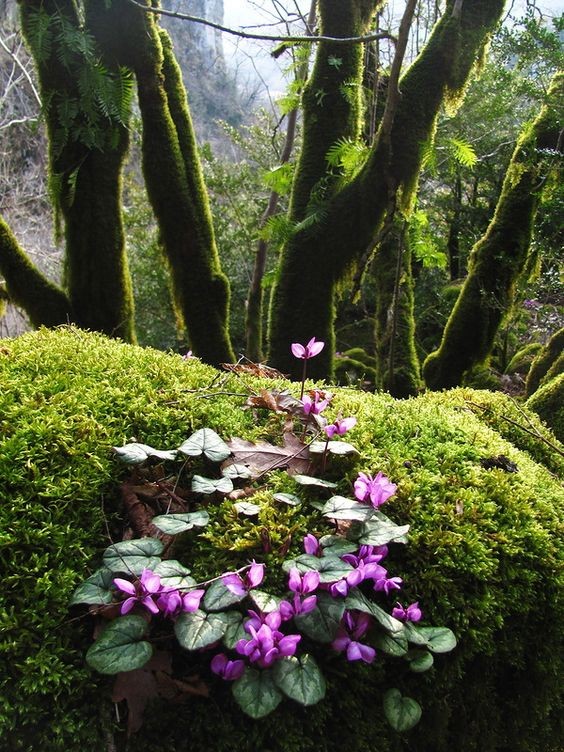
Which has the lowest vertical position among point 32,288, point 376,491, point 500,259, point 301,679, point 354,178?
point 32,288

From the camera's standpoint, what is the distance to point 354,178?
155 inches

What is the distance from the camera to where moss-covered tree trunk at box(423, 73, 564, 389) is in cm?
428

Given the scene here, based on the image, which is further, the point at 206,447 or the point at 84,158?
the point at 84,158

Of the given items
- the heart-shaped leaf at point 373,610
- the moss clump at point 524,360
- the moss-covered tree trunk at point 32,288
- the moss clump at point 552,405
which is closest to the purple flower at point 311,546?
the heart-shaped leaf at point 373,610

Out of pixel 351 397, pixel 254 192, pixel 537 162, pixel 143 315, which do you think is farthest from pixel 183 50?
pixel 351 397

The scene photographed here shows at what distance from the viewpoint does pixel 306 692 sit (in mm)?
958

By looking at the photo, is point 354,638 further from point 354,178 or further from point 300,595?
point 354,178

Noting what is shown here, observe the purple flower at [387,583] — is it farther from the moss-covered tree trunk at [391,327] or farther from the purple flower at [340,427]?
the moss-covered tree trunk at [391,327]

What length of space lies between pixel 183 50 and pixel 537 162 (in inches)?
1021

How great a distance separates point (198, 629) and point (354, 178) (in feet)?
12.0

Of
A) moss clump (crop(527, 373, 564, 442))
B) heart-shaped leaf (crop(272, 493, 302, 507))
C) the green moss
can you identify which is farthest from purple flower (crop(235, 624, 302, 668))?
the green moss

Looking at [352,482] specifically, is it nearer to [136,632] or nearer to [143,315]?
[136,632]

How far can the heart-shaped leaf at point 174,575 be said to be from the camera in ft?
3.54

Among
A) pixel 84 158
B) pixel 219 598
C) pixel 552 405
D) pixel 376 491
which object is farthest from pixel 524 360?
pixel 219 598
